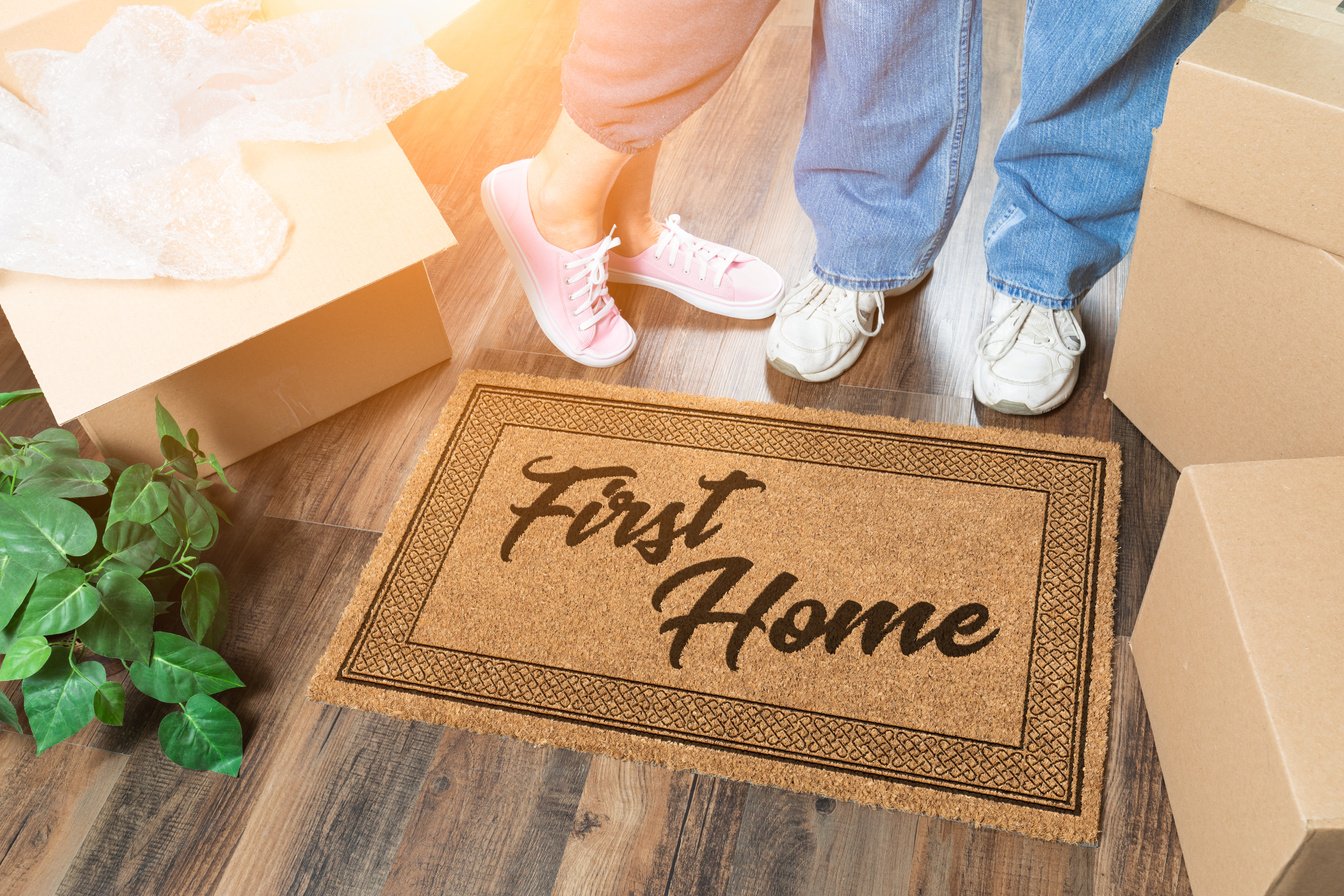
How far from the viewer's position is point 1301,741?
2.21 ft

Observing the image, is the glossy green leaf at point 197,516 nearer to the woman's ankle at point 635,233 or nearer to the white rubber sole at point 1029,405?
the woman's ankle at point 635,233

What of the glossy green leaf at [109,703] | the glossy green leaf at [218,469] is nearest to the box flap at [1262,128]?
the glossy green leaf at [218,469]

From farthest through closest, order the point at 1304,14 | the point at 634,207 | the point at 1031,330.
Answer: the point at 634,207 < the point at 1031,330 < the point at 1304,14

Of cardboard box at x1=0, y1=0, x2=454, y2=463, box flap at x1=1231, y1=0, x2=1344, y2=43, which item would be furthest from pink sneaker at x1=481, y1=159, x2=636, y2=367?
box flap at x1=1231, y1=0, x2=1344, y2=43

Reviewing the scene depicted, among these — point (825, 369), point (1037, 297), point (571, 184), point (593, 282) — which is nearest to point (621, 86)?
point (571, 184)

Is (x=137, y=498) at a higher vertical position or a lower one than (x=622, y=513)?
higher

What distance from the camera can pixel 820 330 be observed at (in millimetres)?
1217

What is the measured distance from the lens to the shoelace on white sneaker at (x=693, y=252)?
52.2 inches

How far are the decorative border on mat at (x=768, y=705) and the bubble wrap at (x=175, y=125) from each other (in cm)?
33

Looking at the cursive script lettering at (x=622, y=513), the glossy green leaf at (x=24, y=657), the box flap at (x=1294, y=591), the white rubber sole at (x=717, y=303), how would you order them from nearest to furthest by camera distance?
the box flap at (x=1294, y=591), the glossy green leaf at (x=24, y=657), the cursive script lettering at (x=622, y=513), the white rubber sole at (x=717, y=303)

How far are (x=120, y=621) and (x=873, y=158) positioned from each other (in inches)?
33.6

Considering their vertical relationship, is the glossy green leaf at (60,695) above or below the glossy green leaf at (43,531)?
below

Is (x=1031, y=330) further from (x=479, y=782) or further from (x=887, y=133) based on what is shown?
(x=479, y=782)

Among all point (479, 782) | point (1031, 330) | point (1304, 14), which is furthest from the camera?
point (1031, 330)
